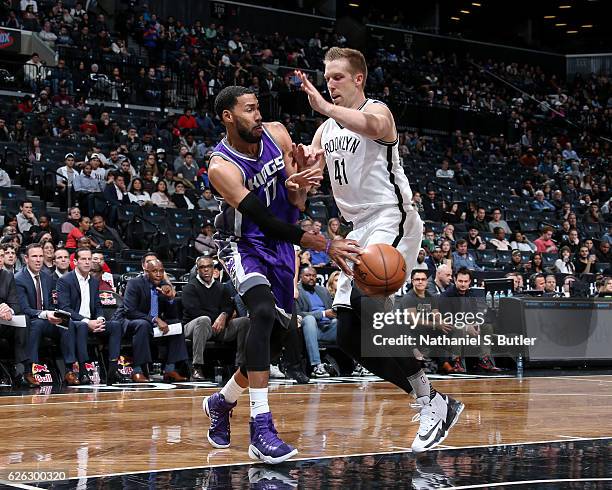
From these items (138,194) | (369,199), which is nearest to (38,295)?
(369,199)

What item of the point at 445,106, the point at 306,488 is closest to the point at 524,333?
the point at 306,488

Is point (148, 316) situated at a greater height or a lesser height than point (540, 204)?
lesser

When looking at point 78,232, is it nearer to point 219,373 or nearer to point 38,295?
point 38,295

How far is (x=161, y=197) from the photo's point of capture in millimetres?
16219

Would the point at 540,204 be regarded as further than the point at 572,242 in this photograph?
Yes

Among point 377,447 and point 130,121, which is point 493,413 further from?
point 130,121

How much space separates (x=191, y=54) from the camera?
79.2 feet

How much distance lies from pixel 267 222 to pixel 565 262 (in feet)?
46.9

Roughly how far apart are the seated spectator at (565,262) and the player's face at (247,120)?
13.6m

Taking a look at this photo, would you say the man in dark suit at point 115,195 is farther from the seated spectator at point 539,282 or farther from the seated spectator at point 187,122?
the seated spectator at point 539,282

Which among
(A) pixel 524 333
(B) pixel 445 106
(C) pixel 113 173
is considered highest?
(B) pixel 445 106

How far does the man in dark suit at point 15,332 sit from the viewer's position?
979 cm

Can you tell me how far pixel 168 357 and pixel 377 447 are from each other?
568 centimetres

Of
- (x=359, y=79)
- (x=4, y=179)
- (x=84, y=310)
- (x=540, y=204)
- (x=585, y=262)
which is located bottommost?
(x=585, y=262)
